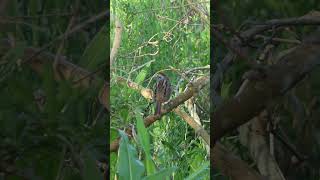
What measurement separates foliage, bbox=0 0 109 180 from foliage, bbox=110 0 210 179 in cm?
51

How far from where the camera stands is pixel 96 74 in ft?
2.87

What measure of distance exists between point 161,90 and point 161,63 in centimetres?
8

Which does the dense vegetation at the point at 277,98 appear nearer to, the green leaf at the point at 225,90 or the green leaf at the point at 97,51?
the green leaf at the point at 225,90

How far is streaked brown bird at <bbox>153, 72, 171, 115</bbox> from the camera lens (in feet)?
4.61

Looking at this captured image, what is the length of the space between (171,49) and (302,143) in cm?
62

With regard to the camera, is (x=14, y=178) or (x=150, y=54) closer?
(x=14, y=178)

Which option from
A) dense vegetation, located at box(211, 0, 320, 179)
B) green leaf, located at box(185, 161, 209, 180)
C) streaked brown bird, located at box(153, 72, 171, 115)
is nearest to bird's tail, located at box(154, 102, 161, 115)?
streaked brown bird, located at box(153, 72, 171, 115)

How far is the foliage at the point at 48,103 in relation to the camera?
0.84m

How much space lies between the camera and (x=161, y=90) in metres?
1.41

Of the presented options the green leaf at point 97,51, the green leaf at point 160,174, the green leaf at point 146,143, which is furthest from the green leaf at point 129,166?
the green leaf at point 97,51

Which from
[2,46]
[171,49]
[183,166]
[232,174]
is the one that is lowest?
[183,166]

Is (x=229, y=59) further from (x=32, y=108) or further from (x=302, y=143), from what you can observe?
(x=32, y=108)

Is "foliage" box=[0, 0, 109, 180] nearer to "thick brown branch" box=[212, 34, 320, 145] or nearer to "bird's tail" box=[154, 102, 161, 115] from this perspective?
"thick brown branch" box=[212, 34, 320, 145]

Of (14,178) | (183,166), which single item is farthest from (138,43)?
(14,178)
